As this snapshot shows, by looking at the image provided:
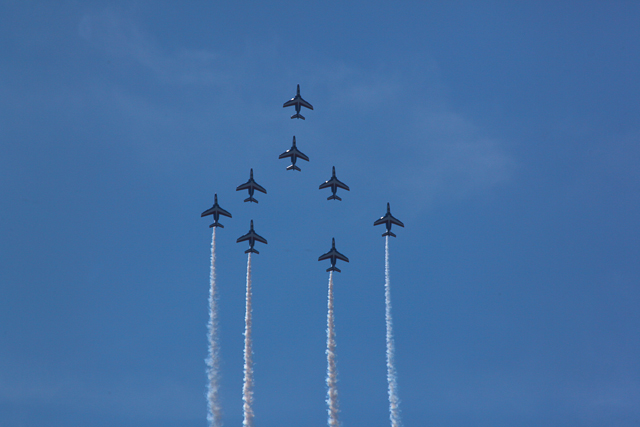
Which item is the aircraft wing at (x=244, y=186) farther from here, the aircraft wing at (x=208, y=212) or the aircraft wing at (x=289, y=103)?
the aircraft wing at (x=289, y=103)

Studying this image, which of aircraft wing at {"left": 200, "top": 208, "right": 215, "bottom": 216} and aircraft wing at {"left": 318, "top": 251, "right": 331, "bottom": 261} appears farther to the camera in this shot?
aircraft wing at {"left": 200, "top": 208, "right": 215, "bottom": 216}

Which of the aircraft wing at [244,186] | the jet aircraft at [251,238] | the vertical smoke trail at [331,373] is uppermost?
the aircraft wing at [244,186]

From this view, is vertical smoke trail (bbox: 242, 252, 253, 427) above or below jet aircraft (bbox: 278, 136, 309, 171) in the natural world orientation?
below

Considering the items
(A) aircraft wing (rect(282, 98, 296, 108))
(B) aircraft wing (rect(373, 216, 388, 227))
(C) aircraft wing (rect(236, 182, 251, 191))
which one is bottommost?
(B) aircraft wing (rect(373, 216, 388, 227))

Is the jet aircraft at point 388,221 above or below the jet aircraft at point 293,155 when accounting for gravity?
below

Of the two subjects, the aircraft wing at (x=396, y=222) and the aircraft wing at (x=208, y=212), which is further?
the aircraft wing at (x=396, y=222)

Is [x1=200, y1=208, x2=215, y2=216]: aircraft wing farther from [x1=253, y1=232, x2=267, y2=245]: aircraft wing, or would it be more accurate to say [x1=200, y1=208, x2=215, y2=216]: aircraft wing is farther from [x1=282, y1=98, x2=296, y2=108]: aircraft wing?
[x1=282, y1=98, x2=296, y2=108]: aircraft wing

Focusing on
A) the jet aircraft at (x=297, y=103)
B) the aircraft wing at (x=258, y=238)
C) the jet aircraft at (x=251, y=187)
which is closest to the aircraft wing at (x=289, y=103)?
the jet aircraft at (x=297, y=103)

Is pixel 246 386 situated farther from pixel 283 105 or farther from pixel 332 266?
pixel 283 105

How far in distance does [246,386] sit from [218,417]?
26.4ft

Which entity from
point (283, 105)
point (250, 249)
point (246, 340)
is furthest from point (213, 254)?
point (283, 105)

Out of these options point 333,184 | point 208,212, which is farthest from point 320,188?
point 208,212

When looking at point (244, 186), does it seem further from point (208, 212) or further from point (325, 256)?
point (325, 256)

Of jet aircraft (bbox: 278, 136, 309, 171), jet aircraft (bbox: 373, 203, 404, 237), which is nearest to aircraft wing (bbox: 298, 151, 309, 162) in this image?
jet aircraft (bbox: 278, 136, 309, 171)
